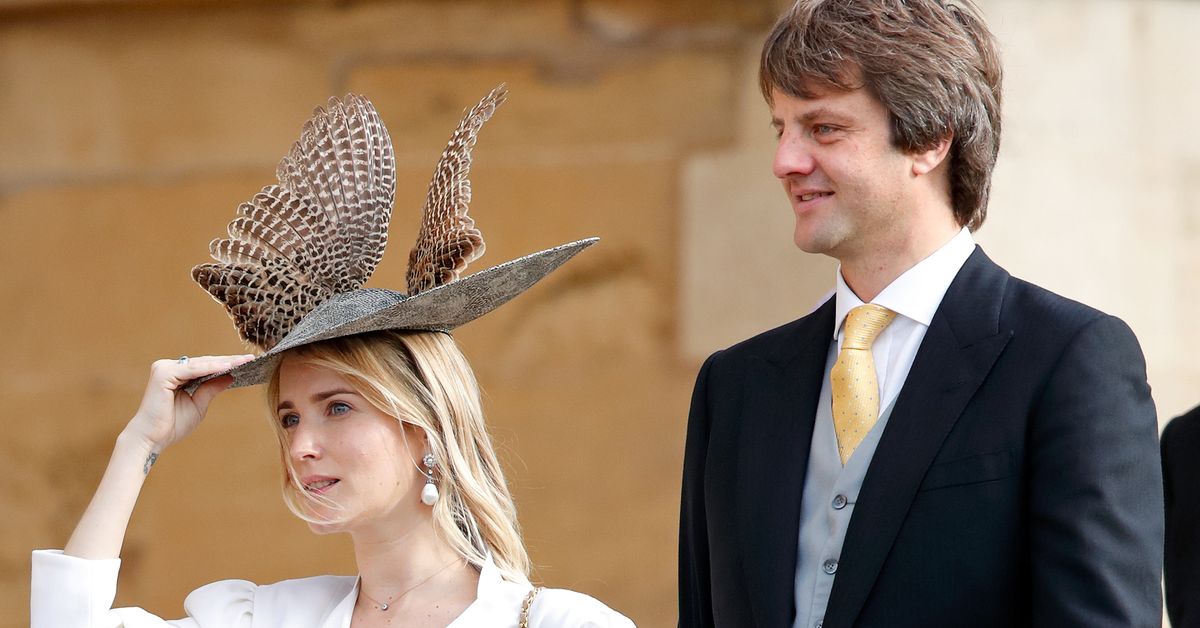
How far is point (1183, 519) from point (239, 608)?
1.94 m

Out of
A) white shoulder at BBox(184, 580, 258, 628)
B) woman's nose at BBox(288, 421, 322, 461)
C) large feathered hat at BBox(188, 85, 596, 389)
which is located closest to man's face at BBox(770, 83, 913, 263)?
large feathered hat at BBox(188, 85, 596, 389)

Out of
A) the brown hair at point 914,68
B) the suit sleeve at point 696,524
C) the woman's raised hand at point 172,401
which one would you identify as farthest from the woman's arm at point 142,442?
the brown hair at point 914,68

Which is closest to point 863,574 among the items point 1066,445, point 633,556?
point 1066,445

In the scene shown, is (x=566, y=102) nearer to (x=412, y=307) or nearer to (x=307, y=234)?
(x=307, y=234)

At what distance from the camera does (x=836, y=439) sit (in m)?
2.70

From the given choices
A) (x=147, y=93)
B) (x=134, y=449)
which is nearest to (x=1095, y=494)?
(x=134, y=449)

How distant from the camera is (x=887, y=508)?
2.54 meters

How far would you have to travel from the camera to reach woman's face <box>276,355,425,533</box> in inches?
109

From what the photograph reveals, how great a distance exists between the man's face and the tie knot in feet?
0.32

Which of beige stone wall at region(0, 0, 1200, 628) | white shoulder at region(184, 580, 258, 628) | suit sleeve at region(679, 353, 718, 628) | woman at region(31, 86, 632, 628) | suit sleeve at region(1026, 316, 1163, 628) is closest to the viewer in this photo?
suit sleeve at region(1026, 316, 1163, 628)

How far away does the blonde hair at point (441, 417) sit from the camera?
111 inches

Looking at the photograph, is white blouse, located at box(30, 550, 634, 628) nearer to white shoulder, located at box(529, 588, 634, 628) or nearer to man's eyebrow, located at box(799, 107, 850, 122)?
→ white shoulder, located at box(529, 588, 634, 628)

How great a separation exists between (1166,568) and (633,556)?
51.7 inches

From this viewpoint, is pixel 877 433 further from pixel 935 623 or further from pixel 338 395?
pixel 338 395
